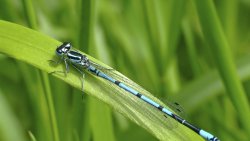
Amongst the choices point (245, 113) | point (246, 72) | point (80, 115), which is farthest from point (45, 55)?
point (246, 72)

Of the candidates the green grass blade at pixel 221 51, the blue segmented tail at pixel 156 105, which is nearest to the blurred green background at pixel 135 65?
the green grass blade at pixel 221 51

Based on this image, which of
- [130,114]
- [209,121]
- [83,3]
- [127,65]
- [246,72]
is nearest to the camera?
[130,114]

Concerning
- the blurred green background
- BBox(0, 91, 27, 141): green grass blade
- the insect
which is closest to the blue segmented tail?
the insect

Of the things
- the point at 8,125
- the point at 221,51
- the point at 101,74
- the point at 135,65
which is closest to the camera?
the point at 221,51

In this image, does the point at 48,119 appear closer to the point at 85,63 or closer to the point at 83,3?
the point at 85,63

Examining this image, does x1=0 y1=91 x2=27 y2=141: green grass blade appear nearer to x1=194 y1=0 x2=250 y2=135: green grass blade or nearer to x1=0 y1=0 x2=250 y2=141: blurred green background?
x1=0 y1=0 x2=250 y2=141: blurred green background

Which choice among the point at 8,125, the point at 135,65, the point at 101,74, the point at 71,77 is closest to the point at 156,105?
the point at 101,74

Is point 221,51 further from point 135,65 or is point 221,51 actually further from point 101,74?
point 135,65
